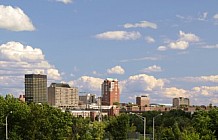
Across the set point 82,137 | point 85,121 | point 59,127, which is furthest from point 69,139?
point 85,121

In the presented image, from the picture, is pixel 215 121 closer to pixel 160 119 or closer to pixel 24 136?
pixel 24 136

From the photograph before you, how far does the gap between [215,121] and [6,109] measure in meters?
29.1

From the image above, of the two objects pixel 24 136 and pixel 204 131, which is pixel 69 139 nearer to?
pixel 24 136

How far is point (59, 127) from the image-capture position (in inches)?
2675

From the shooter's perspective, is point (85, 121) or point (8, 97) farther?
point (85, 121)

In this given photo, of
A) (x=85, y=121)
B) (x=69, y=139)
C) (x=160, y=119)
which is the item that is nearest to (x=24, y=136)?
(x=69, y=139)

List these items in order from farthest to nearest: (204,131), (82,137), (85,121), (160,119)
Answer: (160,119)
(85,121)
(82,137)
(204,131)

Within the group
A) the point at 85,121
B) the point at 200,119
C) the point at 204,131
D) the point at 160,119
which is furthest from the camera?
the point at 160,119

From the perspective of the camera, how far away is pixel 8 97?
76875mm

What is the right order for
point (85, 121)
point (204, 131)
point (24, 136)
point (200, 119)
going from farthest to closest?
point (85, 121), point (24, 136), point (200, 119), point (204, 131)

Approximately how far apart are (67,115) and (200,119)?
66.3 feet

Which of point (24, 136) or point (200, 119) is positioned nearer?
point (200, 119)

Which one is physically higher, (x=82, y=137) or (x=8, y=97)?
(x=8, y=97)

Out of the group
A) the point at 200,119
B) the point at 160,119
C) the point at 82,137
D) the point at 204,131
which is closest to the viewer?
the point at 204,131
